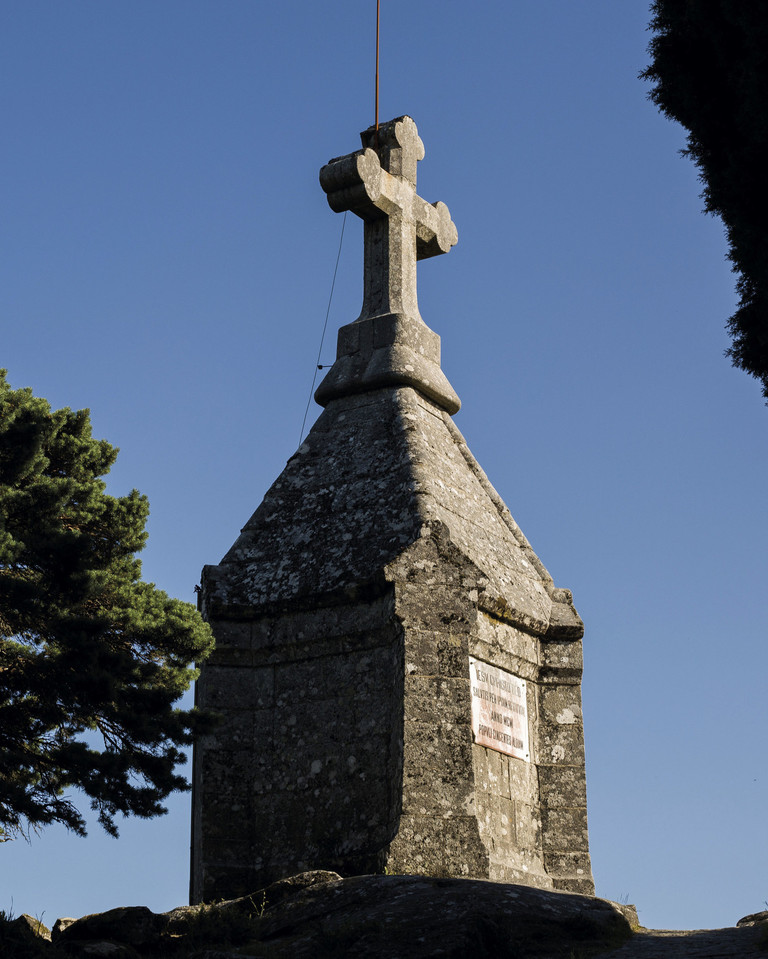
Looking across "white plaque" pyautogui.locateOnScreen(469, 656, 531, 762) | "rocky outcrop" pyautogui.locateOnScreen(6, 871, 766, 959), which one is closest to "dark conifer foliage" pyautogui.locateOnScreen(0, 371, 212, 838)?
"rocky outcrop" pyautogui.locateOnScreen(6, 871, 766, 959)

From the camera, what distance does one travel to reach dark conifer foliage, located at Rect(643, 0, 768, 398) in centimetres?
744

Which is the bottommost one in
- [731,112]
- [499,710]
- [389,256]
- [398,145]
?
[499,710]

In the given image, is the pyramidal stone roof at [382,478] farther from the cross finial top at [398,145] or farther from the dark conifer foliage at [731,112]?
the dark conifer foliage at [731,112]

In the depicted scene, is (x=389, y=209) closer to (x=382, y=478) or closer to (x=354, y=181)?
(x=354, y=181)

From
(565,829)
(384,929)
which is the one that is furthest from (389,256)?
(384,929)

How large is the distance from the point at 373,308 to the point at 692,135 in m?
4.90

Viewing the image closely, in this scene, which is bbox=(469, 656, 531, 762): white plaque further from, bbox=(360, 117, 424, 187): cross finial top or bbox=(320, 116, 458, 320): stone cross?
bbox=(360, 117, 424, 187): cross finial top

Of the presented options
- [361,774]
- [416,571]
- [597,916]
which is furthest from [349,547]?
[597,916]

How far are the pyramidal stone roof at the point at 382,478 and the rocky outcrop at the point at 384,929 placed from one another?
2.47 meters

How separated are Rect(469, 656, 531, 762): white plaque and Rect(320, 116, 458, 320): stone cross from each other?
3555mm

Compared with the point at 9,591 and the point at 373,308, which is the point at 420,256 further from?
the point at 9,591

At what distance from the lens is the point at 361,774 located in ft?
32.7

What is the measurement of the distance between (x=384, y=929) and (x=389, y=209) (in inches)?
281

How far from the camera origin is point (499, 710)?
10.3 metres
